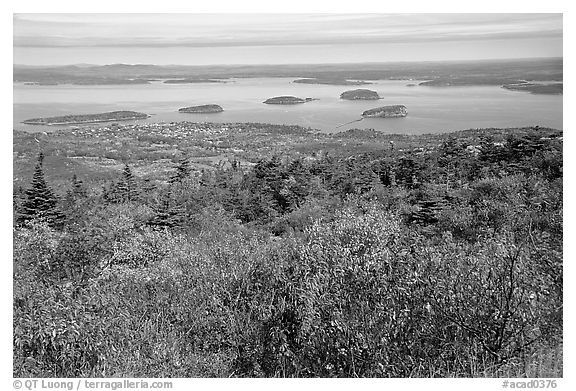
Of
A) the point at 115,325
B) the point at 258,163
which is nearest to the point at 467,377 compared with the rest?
the point at 115,325

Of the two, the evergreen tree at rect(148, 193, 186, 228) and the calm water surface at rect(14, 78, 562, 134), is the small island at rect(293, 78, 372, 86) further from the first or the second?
the evergreen tree at rect(148, 193, 186, 228)

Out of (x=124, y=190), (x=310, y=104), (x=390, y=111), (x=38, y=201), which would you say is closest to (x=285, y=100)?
(x=310, y=104)

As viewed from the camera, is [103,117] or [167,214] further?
[167,214]

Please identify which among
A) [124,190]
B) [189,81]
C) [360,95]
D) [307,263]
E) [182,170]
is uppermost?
[189,81]

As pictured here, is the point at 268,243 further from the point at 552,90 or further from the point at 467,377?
the point at 552,90

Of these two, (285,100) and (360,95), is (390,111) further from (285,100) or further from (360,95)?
(285,100)

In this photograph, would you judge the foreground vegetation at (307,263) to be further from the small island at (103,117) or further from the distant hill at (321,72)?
the distant hill at (321,72)
